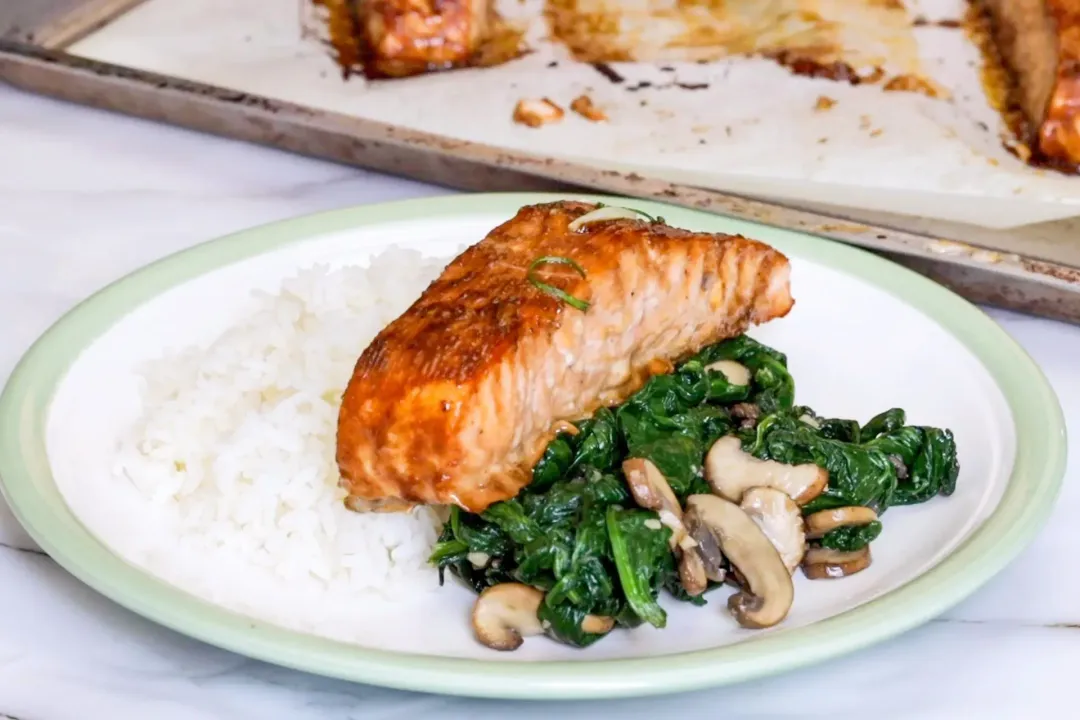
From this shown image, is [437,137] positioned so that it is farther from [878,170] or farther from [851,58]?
[851,58]

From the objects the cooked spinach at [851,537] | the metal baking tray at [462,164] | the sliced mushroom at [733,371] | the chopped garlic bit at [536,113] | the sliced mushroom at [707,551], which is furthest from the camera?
the chopped garlic bit at [536,113]

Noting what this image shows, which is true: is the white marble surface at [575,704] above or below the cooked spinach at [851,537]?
below

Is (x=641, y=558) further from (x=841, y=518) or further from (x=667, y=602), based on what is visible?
(x=841, y=518)

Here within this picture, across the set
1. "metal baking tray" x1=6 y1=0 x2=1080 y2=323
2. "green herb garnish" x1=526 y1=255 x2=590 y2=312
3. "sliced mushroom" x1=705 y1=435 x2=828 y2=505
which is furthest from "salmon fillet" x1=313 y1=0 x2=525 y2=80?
"sliced mushroom" x1=705 y1=435 x2=828 y2=505

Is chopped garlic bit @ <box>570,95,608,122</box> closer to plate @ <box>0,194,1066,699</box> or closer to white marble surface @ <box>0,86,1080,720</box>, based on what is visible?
plate @ <box>0,194,1066,699</box>

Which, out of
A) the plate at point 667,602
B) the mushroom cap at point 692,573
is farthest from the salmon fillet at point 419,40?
the mushroom cap at point 692,573

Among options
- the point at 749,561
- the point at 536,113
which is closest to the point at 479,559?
the point at 749,561

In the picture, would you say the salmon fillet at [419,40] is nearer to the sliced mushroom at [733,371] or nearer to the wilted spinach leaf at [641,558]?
the sliced mushroom at [733,371]

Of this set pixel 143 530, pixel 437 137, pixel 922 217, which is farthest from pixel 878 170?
pixel 143 530
